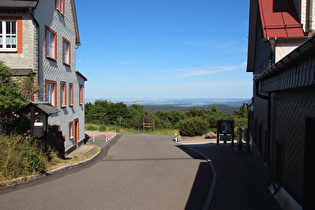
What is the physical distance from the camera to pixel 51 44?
15.3 m

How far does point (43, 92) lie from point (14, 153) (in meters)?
5.21

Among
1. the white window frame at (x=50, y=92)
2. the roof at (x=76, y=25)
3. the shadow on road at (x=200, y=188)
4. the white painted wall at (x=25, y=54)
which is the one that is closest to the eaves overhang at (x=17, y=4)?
the white painted wall at (x=25, y=54)

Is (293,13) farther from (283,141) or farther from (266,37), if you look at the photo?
(283,141)

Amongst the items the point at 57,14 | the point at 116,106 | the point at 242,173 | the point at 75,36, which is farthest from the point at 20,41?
the point at 116,106

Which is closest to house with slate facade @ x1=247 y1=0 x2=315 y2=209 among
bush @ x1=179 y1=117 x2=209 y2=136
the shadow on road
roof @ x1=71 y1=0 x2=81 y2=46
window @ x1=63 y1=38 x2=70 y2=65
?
the shadow on road

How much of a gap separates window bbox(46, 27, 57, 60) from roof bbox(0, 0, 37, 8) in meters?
2.45

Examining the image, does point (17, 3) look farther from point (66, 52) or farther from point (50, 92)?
point (66, 52)

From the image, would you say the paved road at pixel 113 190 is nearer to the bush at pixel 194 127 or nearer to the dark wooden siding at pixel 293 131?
the dark wooden siding at pixel 293 131

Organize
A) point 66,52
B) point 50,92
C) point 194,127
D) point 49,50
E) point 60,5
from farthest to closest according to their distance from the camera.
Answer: point 194,127
point 66,52
point 60,5
point 50,92
point 49,50

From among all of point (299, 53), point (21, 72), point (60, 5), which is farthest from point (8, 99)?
point (299, 53)

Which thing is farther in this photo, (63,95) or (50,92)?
(63,95)

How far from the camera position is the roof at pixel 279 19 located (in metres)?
9.76

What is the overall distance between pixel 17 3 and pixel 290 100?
1184 centimetres

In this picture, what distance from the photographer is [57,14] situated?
15.9 meters
